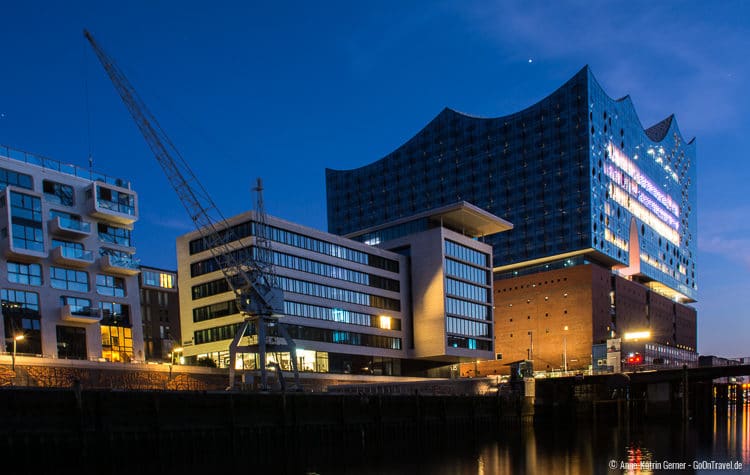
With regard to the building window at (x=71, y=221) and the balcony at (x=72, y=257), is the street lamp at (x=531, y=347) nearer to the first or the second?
the balcony at (x=72, y=257)

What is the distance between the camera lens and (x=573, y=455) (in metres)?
53.8

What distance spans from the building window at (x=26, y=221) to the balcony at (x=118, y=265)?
765 cm

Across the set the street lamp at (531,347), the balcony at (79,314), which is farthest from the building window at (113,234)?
the street lamp at (531,347)

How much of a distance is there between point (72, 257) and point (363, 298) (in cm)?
4294

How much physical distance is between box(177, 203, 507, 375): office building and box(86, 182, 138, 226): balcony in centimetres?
1286

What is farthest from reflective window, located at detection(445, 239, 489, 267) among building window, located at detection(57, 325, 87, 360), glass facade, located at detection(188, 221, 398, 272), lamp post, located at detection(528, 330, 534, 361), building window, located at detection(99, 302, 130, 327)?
building window, located at detection(57, 325, 87, 360)

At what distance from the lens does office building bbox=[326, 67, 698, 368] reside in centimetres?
13550

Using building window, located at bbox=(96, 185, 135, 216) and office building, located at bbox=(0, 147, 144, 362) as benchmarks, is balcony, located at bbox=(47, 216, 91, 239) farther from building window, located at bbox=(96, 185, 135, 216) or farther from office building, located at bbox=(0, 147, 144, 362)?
building window, located at bbox=(96, 185, 135, 216)

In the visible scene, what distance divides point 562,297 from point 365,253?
49091 millimetres

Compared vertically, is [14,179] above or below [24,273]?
above

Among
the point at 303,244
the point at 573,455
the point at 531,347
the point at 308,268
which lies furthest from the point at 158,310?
the point at 573,455

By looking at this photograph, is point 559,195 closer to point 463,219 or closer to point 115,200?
point 463,219

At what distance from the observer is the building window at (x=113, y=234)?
7644 centimetres

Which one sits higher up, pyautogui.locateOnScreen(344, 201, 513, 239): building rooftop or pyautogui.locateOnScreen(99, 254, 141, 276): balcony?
pyautogui.locateOnScreen(344, 201, 513, 239): building rooftop
